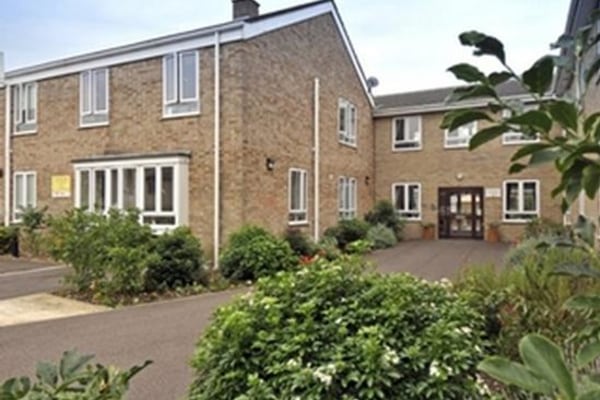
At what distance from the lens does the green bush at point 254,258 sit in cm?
1226

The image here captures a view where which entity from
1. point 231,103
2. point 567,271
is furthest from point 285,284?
point 231,103

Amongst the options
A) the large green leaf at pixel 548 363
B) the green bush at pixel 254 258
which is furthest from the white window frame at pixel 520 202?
the large green leaf at pixel 548 363

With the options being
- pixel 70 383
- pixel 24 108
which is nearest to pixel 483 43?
pixel 70 383

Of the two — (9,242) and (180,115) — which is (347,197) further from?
(9,242)

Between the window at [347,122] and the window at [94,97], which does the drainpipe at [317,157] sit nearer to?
the window at [347,122]

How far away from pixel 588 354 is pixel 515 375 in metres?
0.24

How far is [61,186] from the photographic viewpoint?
58.6ft

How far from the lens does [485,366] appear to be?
3.21ft

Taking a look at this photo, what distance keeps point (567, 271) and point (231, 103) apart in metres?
13.6

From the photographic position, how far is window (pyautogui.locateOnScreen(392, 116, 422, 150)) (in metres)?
24.0

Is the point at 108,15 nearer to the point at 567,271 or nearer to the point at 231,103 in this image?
the point at 231,103

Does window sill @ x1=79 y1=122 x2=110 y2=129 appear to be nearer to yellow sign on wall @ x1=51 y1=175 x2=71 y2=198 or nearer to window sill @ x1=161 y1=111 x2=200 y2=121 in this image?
yellow sign on wall @ x1=51 y1=175 x2=71 y2=198

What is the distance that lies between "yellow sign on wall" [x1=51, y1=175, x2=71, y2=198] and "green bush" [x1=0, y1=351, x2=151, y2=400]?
17.3 m

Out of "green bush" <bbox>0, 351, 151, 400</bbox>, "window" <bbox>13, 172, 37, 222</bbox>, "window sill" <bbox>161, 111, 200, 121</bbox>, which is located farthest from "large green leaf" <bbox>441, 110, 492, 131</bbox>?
"window" <bbox>13, 172, 37, 222</bbox>
